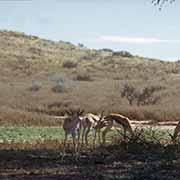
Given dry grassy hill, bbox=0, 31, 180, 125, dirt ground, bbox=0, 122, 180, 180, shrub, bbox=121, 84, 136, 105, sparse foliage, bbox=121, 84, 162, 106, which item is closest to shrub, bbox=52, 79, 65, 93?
dry grassy hill, bbox=0, 31, 180, 125

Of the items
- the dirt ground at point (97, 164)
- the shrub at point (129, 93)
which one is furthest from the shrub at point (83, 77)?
the dirt ground at point (97, 164)

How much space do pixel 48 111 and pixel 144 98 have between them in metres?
11.4

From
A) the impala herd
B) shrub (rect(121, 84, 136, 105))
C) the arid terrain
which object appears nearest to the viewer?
the arid terrain

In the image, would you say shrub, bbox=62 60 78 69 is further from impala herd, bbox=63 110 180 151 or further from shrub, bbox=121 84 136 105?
impala herd, bbox=63 110 180 151

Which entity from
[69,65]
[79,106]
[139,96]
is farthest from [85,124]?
[69,65]

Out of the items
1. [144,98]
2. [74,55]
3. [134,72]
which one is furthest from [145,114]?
[74,55]

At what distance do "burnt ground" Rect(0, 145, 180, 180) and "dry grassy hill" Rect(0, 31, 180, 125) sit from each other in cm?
1957

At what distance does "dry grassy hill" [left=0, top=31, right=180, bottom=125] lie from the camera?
141 feet

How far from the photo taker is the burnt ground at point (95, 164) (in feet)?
43.0

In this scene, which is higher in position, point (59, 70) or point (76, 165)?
point (59, 70)

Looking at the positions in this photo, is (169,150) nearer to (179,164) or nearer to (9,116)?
(179,164)

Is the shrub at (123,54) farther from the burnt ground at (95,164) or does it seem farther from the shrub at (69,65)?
the burnt ground at (95,164)

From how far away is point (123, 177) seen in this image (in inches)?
509

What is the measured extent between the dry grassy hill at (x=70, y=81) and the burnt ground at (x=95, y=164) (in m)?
19.6
